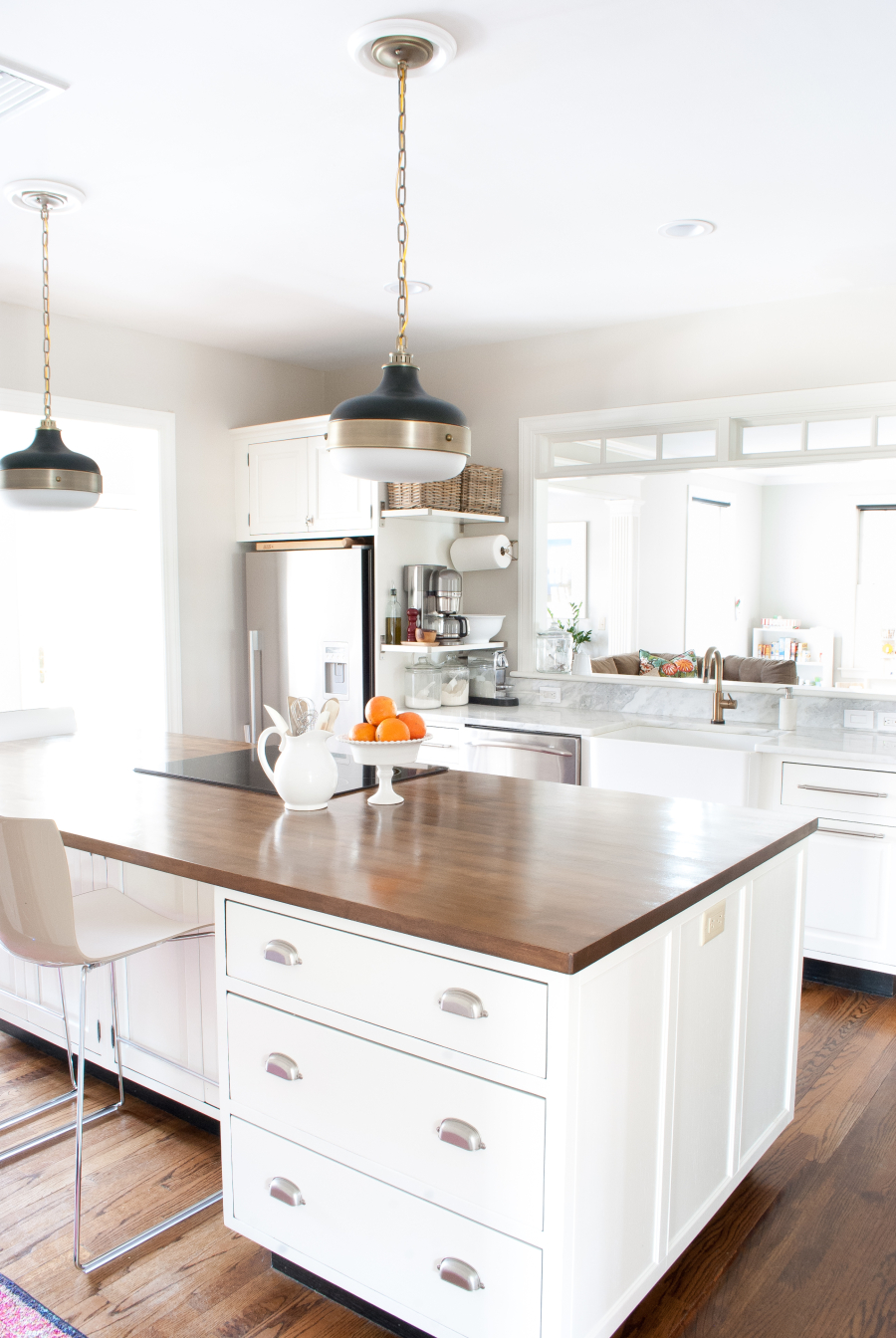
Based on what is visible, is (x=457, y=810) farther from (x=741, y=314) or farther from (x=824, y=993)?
(x=741, y=314)

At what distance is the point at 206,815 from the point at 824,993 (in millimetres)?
2418

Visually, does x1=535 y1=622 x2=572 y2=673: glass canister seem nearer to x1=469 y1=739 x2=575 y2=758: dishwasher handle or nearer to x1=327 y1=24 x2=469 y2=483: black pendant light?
x1=469 y1=739 x2=575 y2=758: dishwasher handle

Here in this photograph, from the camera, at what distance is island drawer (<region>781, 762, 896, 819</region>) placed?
3391mm

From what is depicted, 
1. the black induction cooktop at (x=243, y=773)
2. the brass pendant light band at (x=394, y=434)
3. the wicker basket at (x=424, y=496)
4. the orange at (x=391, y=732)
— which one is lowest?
the black induction cooktop at (x=243, y=773)

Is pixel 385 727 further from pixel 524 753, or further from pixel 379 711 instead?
pixel 524 753

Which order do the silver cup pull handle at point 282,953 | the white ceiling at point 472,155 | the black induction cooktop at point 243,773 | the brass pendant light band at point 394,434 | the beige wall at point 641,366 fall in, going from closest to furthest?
the silver cup pull handle at point 282,953 → the brass pendant light band at point 394,434 → the white ceiling at point 472,155 → the black induction cooktop at point 243,773 → the beige wall at point 641,366

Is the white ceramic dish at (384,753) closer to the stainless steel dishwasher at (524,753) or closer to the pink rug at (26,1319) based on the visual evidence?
the pink rug at (26,1319)

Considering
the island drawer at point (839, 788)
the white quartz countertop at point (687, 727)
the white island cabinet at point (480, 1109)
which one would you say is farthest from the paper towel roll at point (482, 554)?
the white island cabinet at point (480, 1109)

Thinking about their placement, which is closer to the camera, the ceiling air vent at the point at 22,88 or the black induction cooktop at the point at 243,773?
the ceiling air vent at the point at 22,88

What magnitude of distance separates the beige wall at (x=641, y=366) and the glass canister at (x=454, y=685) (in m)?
0.30

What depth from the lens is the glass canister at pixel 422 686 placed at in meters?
4.72

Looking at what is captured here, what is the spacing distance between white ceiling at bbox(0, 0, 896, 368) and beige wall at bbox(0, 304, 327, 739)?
34 cm

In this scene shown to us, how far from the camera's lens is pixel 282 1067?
1.83 meters

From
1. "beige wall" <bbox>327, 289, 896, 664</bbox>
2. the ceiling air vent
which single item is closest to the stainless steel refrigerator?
"beige wall" <bbox>327, 289, 896, 664</bbox>
